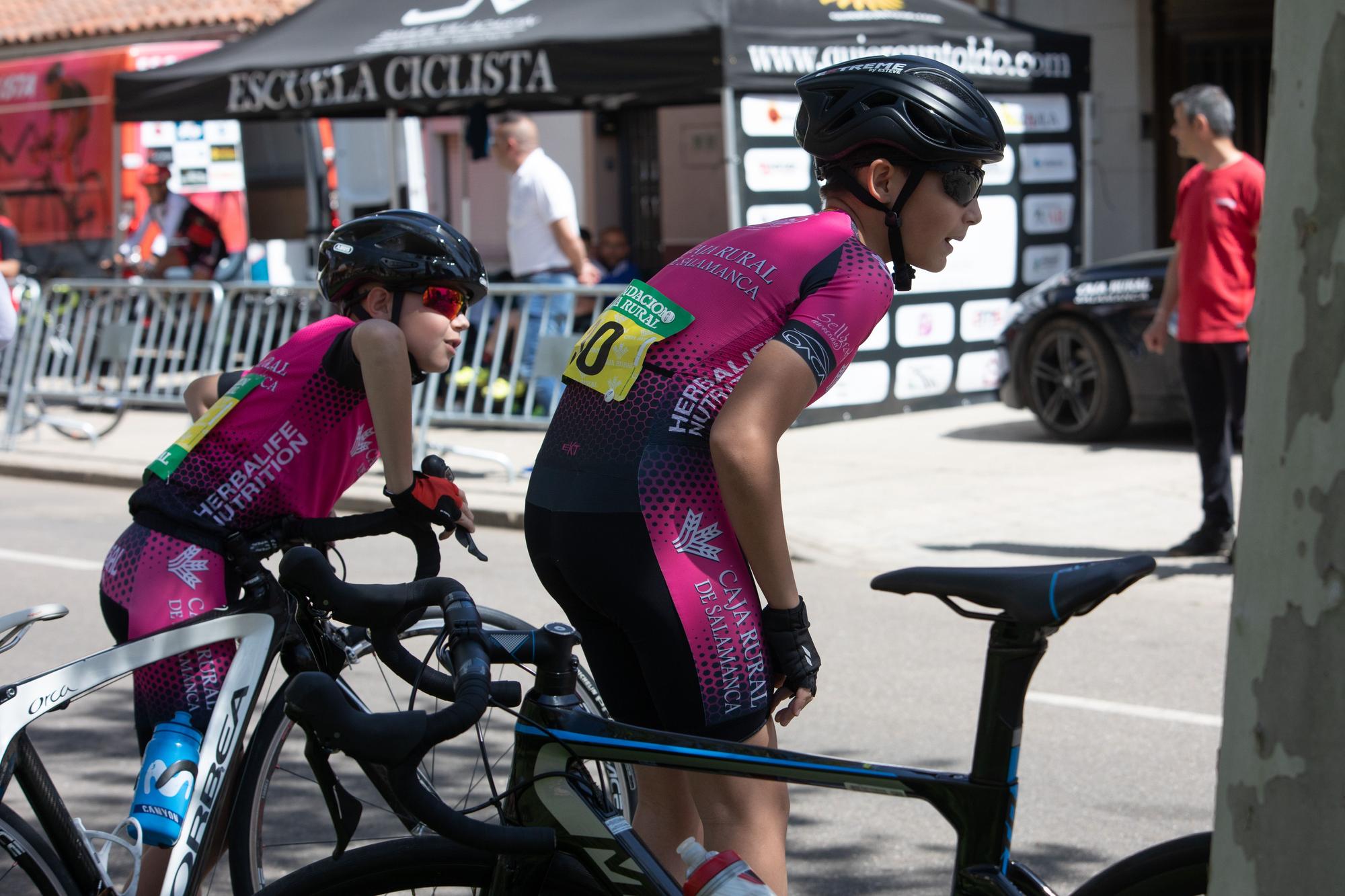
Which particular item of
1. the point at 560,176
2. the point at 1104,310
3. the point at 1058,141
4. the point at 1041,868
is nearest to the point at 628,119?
the point at 1058,141

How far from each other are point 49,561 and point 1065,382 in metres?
6.37

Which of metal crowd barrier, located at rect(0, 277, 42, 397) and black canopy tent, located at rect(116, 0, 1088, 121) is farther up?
black canopy tent, located at rect(116, 0, 1088, 121)

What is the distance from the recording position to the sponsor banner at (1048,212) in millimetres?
13391

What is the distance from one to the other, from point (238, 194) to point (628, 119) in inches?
241

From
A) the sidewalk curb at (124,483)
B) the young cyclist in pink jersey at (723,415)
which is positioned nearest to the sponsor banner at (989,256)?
the sidewalk curb at (124,483)

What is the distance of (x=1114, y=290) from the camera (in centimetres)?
1044

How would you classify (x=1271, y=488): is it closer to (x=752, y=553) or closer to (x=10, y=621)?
(x=752, y=553)

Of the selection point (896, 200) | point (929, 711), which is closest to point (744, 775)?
point (896, 200)

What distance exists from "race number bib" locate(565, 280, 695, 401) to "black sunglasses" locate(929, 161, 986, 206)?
1.55 ft

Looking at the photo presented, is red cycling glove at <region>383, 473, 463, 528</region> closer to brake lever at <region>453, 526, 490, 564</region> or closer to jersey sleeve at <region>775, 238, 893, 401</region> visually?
brake lever at <region>453, 526, 490, 564</region>

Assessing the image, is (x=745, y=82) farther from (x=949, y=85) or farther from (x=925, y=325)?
(x=949, y=85)

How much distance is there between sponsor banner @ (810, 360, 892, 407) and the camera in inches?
474

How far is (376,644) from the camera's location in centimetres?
245

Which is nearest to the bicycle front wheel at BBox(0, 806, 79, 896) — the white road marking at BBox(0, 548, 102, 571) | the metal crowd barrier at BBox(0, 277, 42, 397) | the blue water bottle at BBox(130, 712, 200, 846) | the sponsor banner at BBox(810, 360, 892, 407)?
the blue water bottle at BBox(130, 712, 200, 846)
